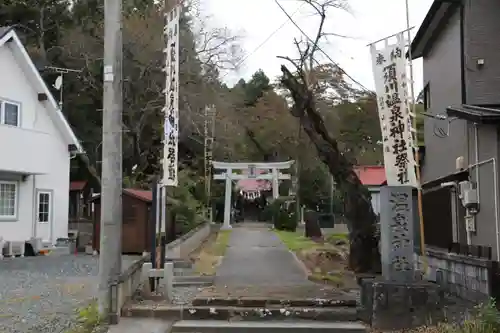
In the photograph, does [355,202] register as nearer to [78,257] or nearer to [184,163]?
[78,257]

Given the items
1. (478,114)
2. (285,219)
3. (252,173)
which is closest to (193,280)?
(478,114)

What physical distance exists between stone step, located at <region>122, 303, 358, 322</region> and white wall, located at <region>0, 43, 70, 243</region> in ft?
44.5

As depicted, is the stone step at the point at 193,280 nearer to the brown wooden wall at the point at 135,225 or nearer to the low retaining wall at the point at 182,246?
the low retaining wall at the point at 182,246

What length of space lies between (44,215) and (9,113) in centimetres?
A: 438

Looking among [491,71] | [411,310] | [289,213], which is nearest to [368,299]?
[411,310]

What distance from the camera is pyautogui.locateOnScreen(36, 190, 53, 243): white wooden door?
2258cm

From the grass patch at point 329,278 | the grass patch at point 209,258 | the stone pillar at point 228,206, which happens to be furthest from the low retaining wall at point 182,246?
the stone pillar at point 228,206

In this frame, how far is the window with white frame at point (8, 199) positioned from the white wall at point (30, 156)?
0.22m

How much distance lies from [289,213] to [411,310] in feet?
94.0

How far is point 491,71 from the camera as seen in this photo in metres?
11.2

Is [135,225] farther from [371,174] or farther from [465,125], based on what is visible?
[371,174]

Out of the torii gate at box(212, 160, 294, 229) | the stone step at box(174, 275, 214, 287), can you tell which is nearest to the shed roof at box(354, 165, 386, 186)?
the torii gate at box(212, 160, 294, 229)

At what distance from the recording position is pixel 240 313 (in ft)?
29.4

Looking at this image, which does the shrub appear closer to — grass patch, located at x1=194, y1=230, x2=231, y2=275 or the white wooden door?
grass patch, located at x1=194, y1=230, x2=231, y2=275
